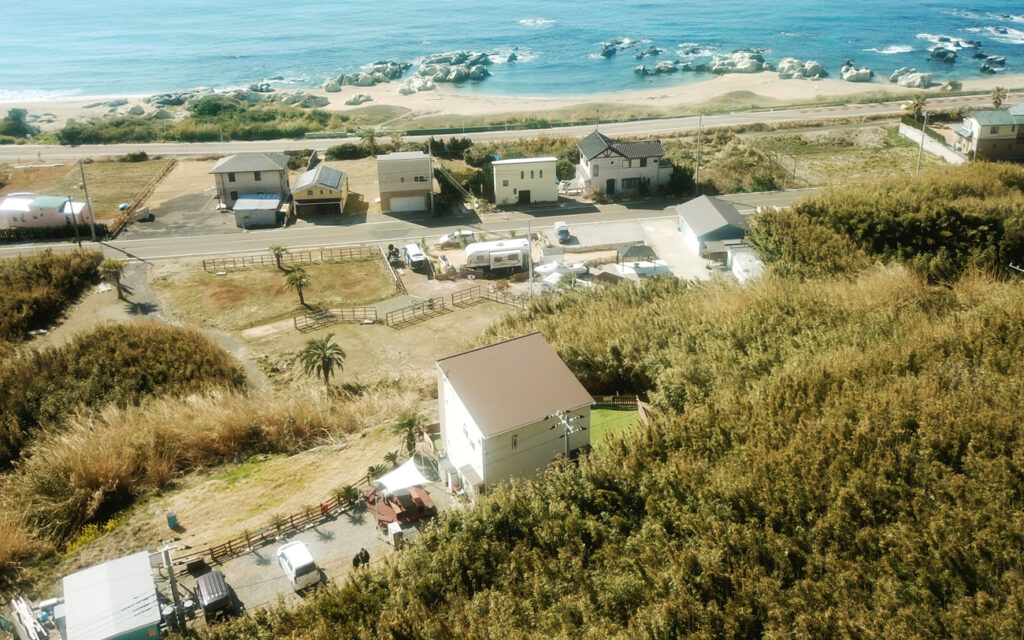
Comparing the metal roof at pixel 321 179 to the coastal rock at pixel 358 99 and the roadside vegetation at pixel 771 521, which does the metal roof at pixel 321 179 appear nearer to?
the roadside vegetation at pixel 771 521

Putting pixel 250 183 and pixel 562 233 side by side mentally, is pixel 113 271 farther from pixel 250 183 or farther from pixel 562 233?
pixel 562 233

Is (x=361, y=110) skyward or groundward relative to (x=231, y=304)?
skyward

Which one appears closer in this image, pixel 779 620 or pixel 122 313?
pixel 779 620

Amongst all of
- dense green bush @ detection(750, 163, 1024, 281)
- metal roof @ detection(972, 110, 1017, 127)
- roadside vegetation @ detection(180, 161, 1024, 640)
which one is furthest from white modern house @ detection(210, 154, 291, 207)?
metal roof @ detection(972, 110, 1017, 127)

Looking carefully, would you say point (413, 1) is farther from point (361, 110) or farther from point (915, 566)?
point (915, 566)

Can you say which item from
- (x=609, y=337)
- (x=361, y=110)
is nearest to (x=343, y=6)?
(x=361, y=110)

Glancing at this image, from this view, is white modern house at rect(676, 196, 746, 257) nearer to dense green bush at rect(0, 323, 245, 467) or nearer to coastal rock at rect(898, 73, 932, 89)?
dense green bush at rect(0, 323, 245, 467)
